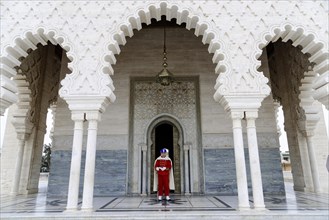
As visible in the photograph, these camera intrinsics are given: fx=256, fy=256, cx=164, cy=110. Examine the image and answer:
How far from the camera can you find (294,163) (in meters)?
5.93

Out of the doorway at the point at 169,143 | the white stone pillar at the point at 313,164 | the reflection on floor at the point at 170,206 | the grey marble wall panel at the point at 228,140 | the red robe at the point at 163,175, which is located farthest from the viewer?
the white stone pillar at the point at 313,164

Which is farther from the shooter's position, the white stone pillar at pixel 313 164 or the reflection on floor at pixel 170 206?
the white stone pillar at pixel 313 164

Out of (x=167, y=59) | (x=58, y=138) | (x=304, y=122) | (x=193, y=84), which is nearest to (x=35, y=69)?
(x=58, y=138)

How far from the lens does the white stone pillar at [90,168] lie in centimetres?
293

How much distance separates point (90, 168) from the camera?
3.04m

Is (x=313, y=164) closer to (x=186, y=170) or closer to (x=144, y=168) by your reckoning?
(x=186, y=170)

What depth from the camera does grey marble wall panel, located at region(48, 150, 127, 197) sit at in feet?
15.0

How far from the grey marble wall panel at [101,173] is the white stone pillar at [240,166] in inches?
90.4

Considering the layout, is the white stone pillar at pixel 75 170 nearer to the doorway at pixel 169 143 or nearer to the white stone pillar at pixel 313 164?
the doorway at pixel 169 143

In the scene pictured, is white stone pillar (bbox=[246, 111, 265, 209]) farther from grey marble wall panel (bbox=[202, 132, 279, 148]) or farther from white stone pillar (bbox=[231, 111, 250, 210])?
grey marble wall panel (bbox=[202, 132, 279, 148])

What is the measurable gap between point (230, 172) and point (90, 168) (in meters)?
2.62

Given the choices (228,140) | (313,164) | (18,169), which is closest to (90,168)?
(228,140)

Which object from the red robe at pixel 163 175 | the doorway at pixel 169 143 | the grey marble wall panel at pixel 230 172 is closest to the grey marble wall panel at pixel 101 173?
the doorway at pixel 169 143

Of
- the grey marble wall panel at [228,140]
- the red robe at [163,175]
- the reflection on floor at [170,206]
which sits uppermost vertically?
the grey marble wall panel at [228,140]
